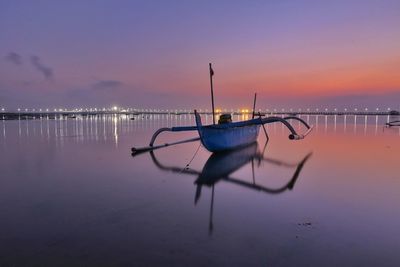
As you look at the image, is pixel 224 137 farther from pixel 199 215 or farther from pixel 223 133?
pixel 199 215

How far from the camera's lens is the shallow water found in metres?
4.58

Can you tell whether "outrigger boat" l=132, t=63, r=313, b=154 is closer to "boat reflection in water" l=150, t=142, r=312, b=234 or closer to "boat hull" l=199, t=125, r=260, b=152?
"boat hull" l=199, t=125, r=260, b=152

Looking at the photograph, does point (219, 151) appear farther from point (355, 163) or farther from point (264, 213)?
point (264, 213)

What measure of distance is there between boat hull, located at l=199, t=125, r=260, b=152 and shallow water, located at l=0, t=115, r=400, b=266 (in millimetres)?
2037

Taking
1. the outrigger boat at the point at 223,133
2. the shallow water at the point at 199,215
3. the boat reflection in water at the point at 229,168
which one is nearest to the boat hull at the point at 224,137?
the outrigger boat at the point at 223,133

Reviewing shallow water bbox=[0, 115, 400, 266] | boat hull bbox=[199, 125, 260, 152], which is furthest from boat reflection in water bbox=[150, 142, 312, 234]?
boat hull bbox=[199, 125, 260, 152]

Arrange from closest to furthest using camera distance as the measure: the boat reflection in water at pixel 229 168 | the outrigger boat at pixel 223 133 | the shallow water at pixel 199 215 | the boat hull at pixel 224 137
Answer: the shallow water at pixel 199 215
the boat reflection in water at pixel 229 168
the outrigger boat at pixel 223 133
the boat hull at pixel 224 137

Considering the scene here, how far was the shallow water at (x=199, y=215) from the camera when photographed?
4.58m

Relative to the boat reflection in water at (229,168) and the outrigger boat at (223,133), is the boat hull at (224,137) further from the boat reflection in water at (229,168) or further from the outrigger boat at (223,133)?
the boat reflection in water at (229,168)

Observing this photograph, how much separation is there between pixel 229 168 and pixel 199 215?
5.70 m

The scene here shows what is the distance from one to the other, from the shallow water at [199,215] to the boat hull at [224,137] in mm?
2037

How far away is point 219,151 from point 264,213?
9282 mm

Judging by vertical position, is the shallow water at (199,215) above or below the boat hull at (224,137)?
below

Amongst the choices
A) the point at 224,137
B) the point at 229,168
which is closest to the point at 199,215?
the point at 229,168
